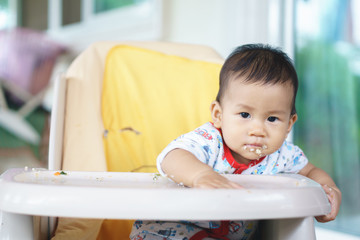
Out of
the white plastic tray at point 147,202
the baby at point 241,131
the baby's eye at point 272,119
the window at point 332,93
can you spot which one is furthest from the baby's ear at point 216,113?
the window at point 332,93

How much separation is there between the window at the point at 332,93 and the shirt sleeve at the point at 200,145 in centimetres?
103

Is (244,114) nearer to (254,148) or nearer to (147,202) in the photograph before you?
(254,148)

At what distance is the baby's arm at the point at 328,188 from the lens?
0.72 metres

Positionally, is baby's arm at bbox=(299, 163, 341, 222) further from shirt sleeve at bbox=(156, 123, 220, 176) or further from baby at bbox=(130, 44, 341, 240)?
shirt sleeve at bbox=(156, 123, 220, 176)

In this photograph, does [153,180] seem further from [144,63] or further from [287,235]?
[144,63]

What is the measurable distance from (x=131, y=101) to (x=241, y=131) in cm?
48

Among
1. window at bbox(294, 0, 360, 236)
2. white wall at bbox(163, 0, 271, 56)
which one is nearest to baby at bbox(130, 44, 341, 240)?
window at bbox(294, 0, 360, 236)

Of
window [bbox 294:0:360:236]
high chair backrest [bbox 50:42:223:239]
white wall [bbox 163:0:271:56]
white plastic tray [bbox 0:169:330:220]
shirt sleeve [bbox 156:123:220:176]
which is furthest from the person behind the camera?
white wall [bbox 163:0:271:56]

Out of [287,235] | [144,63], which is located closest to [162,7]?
[144,63]

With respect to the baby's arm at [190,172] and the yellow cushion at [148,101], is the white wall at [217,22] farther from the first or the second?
the baby's arm at [190,172]

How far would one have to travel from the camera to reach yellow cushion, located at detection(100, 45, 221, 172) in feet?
3.67

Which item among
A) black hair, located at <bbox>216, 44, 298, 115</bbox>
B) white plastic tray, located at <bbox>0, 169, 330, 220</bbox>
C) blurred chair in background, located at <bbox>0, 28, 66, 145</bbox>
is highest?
black hair, located at <bbox>216, 44, 298, 115</bbox>

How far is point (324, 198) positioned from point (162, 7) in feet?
6.07

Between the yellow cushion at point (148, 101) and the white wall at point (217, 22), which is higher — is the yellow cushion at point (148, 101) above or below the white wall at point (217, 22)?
below
